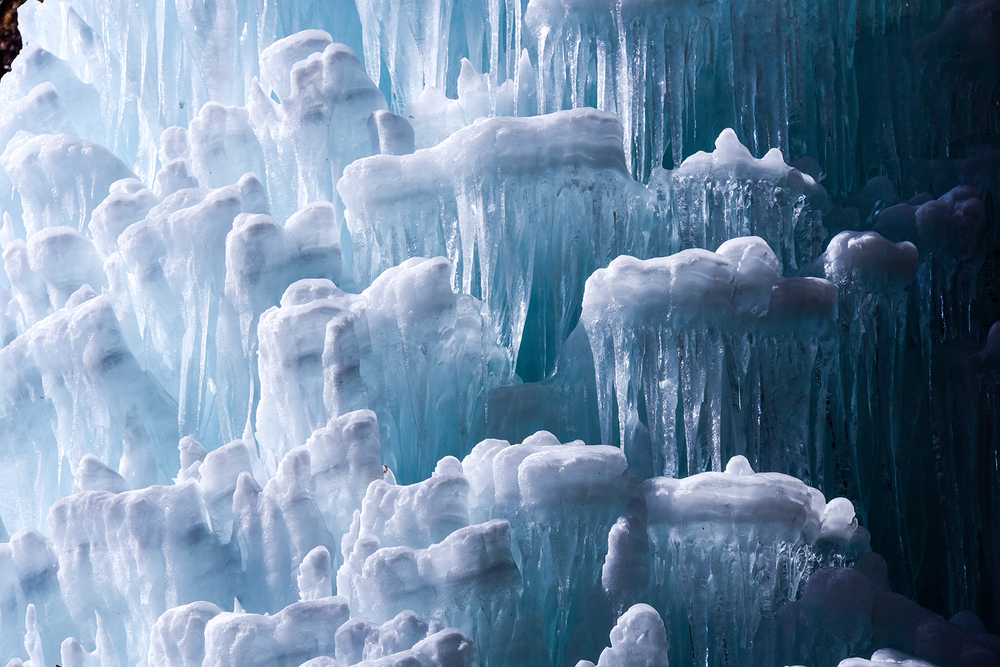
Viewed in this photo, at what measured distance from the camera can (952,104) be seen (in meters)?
7.12

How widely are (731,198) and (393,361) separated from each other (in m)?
2.13

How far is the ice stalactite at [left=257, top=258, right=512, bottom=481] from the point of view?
5723mm

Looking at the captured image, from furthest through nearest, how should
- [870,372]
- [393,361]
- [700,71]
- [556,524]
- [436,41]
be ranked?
[436,41] < [700,71] < [870,372] < [393,361] < [556,524]

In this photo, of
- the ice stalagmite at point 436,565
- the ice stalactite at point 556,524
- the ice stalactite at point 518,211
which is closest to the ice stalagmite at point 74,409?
the ice stalactite at point 518,211

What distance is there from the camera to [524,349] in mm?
6375

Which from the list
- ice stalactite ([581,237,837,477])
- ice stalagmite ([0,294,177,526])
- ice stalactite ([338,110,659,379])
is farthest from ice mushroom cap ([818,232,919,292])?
ice stalagmite ([0,294,177,526])

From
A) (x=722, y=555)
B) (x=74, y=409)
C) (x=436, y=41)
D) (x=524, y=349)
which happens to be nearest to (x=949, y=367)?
(x=722, y=555)

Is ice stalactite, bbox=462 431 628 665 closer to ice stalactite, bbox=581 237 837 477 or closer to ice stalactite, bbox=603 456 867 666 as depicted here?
ice stalactite, bbox=603 456 867 666

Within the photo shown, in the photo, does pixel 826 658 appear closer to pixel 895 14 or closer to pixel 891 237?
pixel 891 237

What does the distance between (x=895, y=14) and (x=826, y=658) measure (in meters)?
4.36

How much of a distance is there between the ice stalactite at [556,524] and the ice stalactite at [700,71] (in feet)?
7.38

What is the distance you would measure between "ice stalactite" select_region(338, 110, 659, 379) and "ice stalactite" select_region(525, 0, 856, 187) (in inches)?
27.5

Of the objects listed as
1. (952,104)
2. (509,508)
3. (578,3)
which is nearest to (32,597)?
(509,508)

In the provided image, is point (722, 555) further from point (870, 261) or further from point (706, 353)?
point (870, 261)
